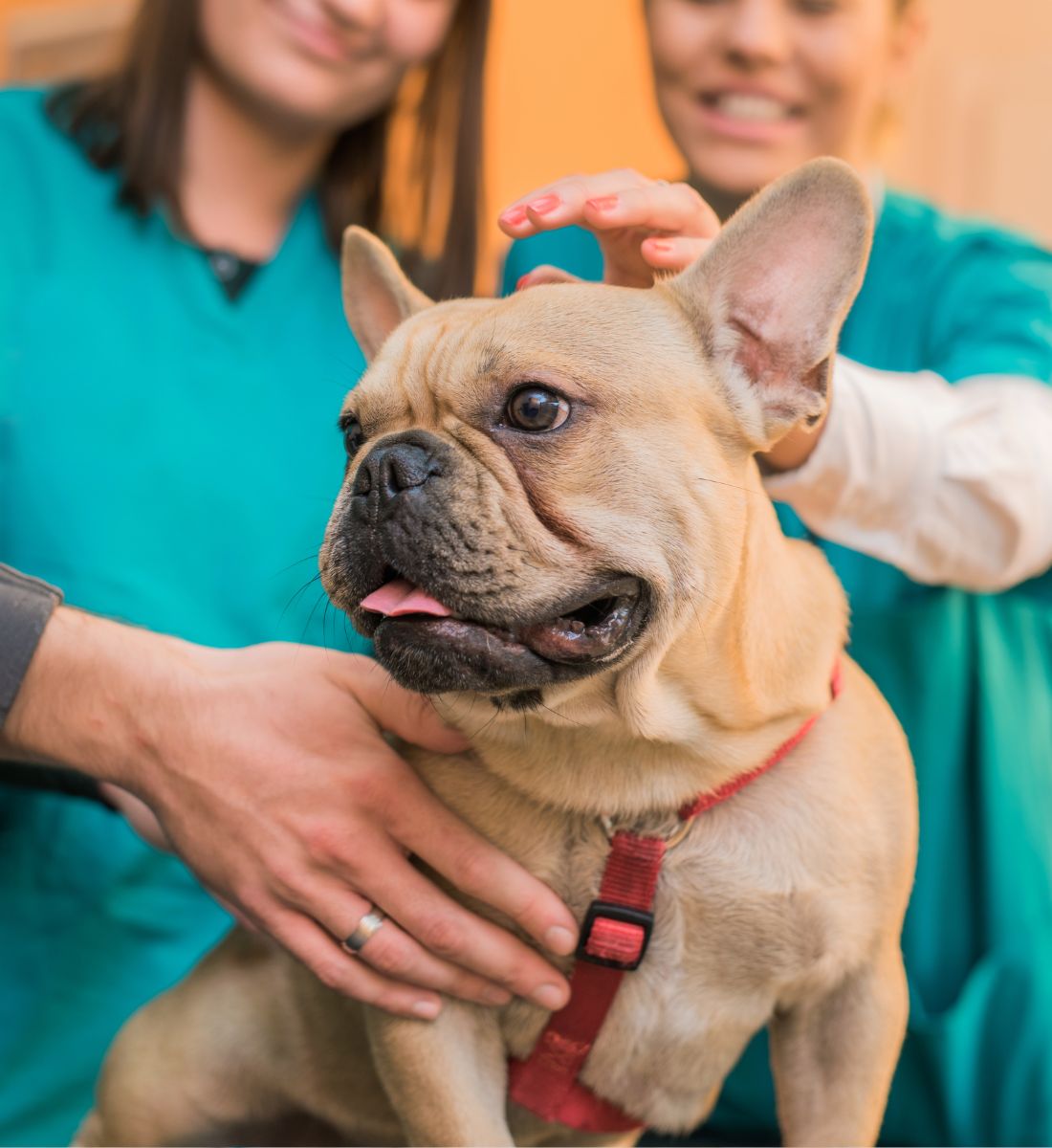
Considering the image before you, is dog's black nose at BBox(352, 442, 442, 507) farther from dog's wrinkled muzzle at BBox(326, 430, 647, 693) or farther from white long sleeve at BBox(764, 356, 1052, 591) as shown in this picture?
white long sleeve at BBox(764, 356, 1052, 591)

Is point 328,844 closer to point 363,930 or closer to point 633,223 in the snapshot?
point 363,930

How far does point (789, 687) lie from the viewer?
2.84ft

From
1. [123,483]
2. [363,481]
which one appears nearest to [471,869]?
[363,481]

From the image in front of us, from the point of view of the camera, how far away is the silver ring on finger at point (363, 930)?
87 centimetres

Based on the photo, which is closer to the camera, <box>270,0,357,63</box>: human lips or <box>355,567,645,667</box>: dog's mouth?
<box>355,567,645,667</box>: dog's mouth

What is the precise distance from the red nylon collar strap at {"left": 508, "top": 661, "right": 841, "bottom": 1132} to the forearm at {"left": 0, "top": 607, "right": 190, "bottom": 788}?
1.11ft

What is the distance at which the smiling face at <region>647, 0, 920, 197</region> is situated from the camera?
43.6 inches

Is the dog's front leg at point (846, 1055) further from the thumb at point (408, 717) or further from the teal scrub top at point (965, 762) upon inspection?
the thumb at point (408, 717)

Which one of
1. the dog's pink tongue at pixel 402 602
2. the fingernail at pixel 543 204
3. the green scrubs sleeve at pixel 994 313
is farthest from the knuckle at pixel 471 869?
the green scrubs sleeve at pixel 994 313

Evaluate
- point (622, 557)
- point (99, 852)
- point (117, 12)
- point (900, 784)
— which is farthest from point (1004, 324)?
point (117, 12)

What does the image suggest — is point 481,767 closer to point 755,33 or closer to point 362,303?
point 362,303

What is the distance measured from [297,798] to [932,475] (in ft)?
1.76

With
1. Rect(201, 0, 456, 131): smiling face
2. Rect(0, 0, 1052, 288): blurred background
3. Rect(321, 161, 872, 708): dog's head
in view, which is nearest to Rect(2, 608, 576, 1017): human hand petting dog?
Rect(321, 161, 872, 708): dog's head

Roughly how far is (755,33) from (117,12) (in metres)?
2.47
